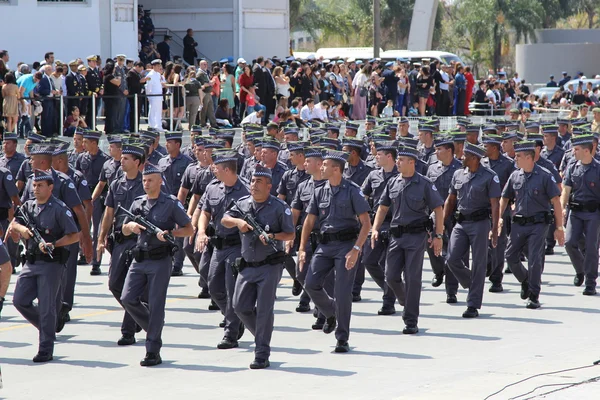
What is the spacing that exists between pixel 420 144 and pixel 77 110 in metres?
6.96

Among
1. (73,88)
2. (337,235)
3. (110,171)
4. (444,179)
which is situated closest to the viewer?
(337,235)

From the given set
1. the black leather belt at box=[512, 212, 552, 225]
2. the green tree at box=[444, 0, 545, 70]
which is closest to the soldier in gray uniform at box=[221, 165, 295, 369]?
the black leather belt at box=[512, 212, 552, 225]

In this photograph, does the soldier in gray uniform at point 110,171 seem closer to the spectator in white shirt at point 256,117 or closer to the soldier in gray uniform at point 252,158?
the soldier in gray uniform at point 252,158

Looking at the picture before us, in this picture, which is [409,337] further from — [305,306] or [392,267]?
[305,306]

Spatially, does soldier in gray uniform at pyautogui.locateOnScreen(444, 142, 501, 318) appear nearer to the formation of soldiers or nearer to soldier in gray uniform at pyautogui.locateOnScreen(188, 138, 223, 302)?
the formation of soldiers

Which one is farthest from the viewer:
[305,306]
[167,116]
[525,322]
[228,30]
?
[228,30]

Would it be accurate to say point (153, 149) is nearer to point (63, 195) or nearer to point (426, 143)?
point (426, 143)

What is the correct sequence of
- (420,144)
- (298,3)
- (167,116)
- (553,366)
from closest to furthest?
(553,366) < (420,144) < (167,116) < (298,3)

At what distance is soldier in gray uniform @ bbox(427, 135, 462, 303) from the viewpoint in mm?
14141

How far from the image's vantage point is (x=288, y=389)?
377 inches

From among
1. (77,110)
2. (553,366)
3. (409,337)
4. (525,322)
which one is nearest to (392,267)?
(409,337)

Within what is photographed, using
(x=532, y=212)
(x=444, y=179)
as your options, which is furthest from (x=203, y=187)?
(x=532, y=212)

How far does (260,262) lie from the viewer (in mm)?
10617

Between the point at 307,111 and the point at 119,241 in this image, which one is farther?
the point at 307,111
